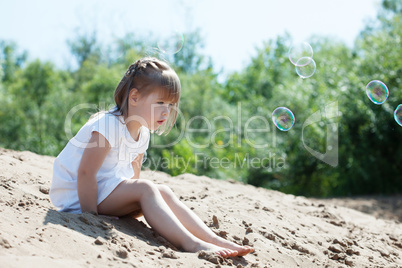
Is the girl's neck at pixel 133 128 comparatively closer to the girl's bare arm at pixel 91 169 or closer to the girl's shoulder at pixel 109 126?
the girl's shoulder at pixel 109 126

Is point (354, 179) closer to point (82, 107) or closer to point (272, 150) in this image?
point (272, 150)

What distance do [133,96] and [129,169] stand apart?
19.7 inches

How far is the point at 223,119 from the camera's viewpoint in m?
9.38

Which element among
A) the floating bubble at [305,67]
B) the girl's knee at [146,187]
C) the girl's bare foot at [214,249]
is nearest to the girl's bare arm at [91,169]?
the girl's knee at [146,187]

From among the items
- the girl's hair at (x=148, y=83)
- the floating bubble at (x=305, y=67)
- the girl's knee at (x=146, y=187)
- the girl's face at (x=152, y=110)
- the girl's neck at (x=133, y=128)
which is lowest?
the girl's knee at (x=146, y=187)

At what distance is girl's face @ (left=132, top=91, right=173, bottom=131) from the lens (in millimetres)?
2842

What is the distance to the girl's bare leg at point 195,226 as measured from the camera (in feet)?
8.50

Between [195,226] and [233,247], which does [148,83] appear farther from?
[233,247]

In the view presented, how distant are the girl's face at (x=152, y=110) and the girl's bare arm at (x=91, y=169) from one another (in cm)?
32

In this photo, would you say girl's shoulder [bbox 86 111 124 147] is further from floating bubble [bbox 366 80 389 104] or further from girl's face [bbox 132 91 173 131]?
floating bubble [bbox 366 80 389 104]

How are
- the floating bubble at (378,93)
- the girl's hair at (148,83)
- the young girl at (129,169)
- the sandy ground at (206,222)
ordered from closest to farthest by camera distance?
the sandy ground at (206,222)
the young girl at (129,169)
the girl's hair at (148,83)
the floating bubble at (378,93)

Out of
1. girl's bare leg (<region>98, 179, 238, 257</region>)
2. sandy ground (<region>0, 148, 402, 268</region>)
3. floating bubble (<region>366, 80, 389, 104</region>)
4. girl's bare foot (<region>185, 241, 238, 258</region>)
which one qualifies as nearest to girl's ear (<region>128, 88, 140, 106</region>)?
girl's bare leg (<region>98, 179, 238, 257</region>)

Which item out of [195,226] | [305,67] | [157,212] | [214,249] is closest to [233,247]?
[214,249]

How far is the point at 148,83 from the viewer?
2840 mm
